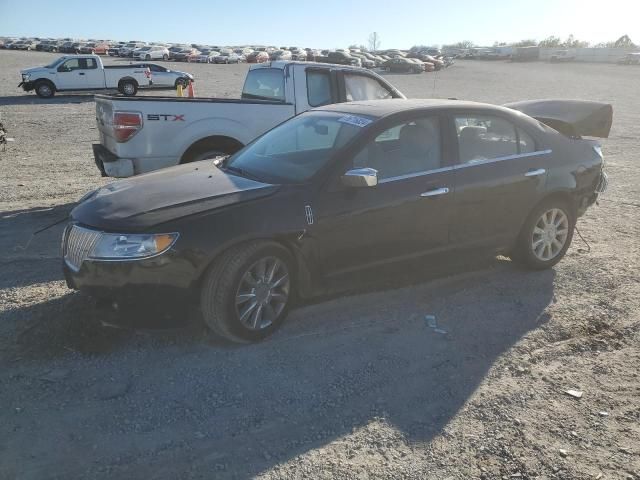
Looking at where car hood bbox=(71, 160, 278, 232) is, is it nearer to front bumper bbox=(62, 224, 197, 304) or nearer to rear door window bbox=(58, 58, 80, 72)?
front bumper bbox=(62, 224, 197, 304)

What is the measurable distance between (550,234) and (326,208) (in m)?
2.57

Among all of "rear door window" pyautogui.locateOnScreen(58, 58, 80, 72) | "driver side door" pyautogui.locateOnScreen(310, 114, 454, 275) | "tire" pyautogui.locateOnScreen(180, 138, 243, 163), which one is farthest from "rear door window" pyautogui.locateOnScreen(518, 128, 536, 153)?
"rear door window" pyautogui.locateOnScreen(58, 58, 80, 72)

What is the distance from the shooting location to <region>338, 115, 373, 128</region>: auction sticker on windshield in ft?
15.0

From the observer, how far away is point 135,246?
3672 mm

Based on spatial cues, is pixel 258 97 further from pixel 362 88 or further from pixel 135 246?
pixel 135 246

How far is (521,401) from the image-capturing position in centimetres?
347

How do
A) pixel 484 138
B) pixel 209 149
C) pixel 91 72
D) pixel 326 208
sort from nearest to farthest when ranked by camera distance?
pixel 326 208 → pixel 484 138 → pixel 209 149 → pixel 91 72

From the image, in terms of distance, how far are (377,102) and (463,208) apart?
4.18 feet

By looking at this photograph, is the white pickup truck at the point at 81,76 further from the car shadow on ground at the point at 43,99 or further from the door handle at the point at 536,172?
the door handle at the point at 536,172

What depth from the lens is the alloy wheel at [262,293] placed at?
3.94m

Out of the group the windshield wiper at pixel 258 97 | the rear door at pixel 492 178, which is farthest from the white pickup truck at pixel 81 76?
the rear door at pixel 492 178

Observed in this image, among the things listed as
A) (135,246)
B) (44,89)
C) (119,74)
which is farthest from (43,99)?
(135,246)

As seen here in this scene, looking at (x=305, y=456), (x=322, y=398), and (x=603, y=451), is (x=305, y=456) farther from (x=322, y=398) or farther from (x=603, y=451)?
(x=603, y=451)

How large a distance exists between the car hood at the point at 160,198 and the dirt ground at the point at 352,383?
26.5 inches
